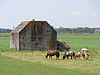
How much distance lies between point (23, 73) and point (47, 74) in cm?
151

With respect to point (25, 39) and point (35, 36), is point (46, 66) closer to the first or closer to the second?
point (25, 39)

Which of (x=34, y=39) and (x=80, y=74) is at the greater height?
(x=34, y=39)

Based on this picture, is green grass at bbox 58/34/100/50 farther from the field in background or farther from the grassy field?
the grassy field

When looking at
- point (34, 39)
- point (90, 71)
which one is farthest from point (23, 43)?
point (90, 71)

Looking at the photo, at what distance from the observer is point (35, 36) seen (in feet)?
183

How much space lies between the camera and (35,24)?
56188 millimetres

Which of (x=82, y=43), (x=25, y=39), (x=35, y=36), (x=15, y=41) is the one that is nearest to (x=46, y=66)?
(x=25, y=39)

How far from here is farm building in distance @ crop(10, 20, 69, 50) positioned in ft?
181

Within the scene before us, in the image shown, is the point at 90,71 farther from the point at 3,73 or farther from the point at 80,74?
the point at 3,73

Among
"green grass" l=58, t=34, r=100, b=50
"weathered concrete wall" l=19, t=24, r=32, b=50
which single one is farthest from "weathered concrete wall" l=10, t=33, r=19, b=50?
"green grass" l=58, t=34, r=100, b=50

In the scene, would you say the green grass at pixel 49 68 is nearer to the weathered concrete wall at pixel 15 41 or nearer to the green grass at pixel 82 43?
the weathered concrete wall at pixel 15 41

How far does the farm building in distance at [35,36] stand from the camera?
55.3 metres

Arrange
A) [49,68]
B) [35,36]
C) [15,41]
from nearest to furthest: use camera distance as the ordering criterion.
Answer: [49,68]
[35,36]
[15,41]

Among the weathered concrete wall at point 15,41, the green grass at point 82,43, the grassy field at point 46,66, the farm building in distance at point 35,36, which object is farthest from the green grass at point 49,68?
the green grass at point 82,43
